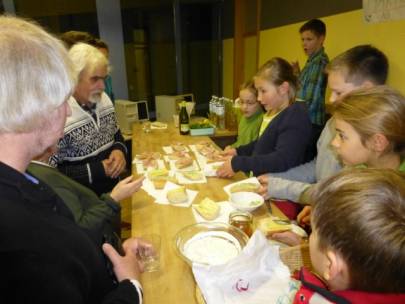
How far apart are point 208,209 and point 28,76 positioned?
0.89 metres

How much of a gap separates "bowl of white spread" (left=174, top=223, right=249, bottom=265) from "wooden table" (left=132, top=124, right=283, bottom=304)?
0.05 metres

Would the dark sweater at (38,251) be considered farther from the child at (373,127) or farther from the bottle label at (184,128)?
the bottle label at (184,128)

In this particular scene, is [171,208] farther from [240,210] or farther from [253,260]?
[253,260]

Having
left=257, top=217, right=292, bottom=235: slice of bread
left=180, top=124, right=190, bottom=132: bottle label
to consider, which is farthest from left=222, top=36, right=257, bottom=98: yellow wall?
left=257, top=217, right=292, bottom=235: slice of bread

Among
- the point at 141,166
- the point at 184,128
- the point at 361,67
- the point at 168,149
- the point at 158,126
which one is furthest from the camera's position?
the point at 158,126

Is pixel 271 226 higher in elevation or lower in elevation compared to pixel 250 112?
lower

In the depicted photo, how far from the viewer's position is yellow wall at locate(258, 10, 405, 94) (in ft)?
6.97

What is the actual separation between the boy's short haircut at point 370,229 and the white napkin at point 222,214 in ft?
2.11

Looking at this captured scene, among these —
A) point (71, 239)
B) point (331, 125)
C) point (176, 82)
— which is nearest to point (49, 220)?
point (71, 239)

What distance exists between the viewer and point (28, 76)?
0.63 metres

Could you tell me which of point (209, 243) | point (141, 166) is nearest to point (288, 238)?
→ point (209, 243)

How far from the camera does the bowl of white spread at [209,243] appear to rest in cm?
100

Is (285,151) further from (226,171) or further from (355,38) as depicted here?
(355,38)

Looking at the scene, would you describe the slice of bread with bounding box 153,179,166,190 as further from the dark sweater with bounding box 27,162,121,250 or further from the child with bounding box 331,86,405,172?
the child with bounding box 331,86,405,172
